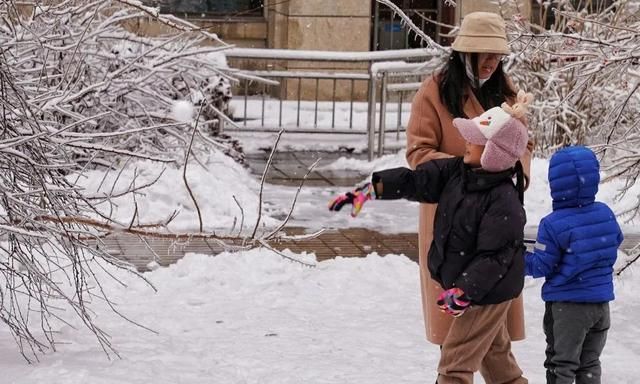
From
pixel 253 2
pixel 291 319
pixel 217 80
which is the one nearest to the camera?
pixel 291 319

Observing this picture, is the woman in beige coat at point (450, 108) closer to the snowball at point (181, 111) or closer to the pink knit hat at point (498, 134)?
the pink knit hat at point (498, 134)

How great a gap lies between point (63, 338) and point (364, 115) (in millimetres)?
11811

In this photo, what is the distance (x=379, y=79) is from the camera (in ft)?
48.3

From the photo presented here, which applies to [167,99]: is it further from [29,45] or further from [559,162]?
[559,162]

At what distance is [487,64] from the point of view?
5023 mm

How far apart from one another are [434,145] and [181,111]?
19.5 ft

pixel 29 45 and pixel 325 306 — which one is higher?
pixel 29 45

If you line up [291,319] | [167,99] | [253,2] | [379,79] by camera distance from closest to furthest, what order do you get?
[291,319]
[167,99]
[379,79]
[253,2]

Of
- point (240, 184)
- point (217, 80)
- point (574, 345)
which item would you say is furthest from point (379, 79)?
point (574, 345)

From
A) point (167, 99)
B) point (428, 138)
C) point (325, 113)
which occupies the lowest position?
point (325, 113)

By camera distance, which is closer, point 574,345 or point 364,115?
point 574,345

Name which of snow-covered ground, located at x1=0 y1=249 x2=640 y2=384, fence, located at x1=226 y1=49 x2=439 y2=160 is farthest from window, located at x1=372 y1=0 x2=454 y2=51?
snow-covered ground, located at x1=0 y1=249 x2=640 y2=384

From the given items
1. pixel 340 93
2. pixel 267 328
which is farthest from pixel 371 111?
pixel 267 328

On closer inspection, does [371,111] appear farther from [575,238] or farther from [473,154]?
[473,154]
